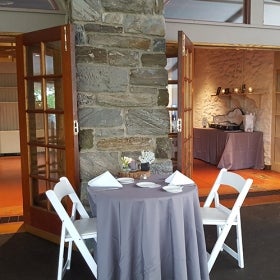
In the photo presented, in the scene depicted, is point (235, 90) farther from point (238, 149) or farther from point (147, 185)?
point (147, 185)

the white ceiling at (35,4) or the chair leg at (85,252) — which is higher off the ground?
the white ceiling at (35,4)

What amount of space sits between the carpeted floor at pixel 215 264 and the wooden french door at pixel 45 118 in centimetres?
26

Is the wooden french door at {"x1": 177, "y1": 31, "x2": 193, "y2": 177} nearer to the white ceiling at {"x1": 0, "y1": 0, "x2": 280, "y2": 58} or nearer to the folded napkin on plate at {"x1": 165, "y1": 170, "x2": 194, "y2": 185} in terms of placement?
the white ceiling at {"x1": 0, "y1": 0, "x2": 280, "y2": 58}

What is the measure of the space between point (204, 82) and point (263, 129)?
2183 mm

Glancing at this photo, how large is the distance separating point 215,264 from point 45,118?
6.88ft

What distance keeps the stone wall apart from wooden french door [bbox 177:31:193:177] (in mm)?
158

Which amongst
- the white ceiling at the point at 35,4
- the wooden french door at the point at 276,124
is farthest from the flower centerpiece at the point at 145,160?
the wooden french door at the point at 276,124

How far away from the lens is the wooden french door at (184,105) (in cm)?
350

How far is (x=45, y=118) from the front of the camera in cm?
359

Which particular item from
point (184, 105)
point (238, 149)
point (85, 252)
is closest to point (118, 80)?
point (184, 105)

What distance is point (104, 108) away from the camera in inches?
134

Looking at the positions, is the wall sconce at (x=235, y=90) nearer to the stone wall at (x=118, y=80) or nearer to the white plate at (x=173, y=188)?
the stone wall at (x=118, y=80)

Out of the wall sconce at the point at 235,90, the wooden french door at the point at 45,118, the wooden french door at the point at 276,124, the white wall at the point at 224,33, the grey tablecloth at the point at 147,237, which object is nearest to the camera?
the grey tablecloth at the point at 147,237

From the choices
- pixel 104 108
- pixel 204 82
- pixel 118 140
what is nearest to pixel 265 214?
pixel 118 140
